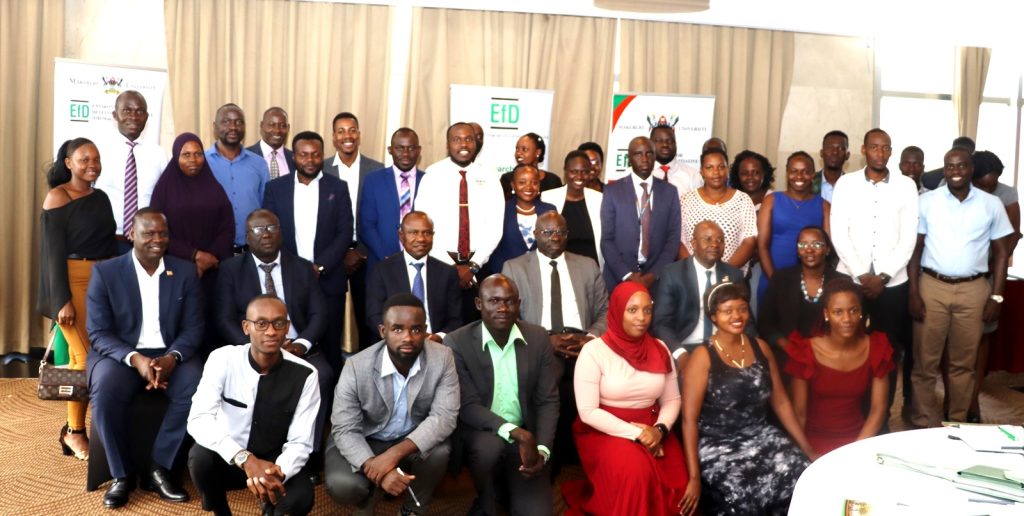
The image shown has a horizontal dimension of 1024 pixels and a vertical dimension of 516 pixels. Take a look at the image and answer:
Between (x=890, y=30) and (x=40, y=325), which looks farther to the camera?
(x=890, y=30)

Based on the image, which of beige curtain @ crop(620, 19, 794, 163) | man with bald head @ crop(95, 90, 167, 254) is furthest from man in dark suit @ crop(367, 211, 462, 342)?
beige curtain @ crop(620, 19, 794, 163)

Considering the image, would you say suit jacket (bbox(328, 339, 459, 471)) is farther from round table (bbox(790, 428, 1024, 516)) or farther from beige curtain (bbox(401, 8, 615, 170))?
beige curtain (bbox(401, 8, 615, 170))

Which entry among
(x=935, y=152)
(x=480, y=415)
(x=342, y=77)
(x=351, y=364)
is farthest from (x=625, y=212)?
(x=935, y=152)

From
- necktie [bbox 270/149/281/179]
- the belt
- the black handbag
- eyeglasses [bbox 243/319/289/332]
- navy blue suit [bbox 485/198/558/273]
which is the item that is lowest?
the black handbag

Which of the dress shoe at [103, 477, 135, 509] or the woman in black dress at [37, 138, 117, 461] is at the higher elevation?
the woman in black dress at [37, 138, 117, 461]

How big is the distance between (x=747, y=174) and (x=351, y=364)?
3200 millimetres

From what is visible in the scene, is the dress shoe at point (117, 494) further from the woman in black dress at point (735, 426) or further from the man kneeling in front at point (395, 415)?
the woman in black dress at point (735, 426)

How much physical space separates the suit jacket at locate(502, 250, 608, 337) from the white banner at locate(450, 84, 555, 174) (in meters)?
2.56

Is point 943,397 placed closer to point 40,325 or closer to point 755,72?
point 755,72

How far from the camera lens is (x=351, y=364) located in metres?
3.89

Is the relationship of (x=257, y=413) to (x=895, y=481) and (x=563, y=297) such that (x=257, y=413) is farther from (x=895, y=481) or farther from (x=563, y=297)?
(x=895, y=481)

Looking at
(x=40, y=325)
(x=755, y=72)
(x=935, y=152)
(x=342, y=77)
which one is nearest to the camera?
(x=40, y=325)

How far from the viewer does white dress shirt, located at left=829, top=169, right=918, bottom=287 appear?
217 inches

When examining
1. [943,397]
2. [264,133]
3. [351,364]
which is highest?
[264,133]
